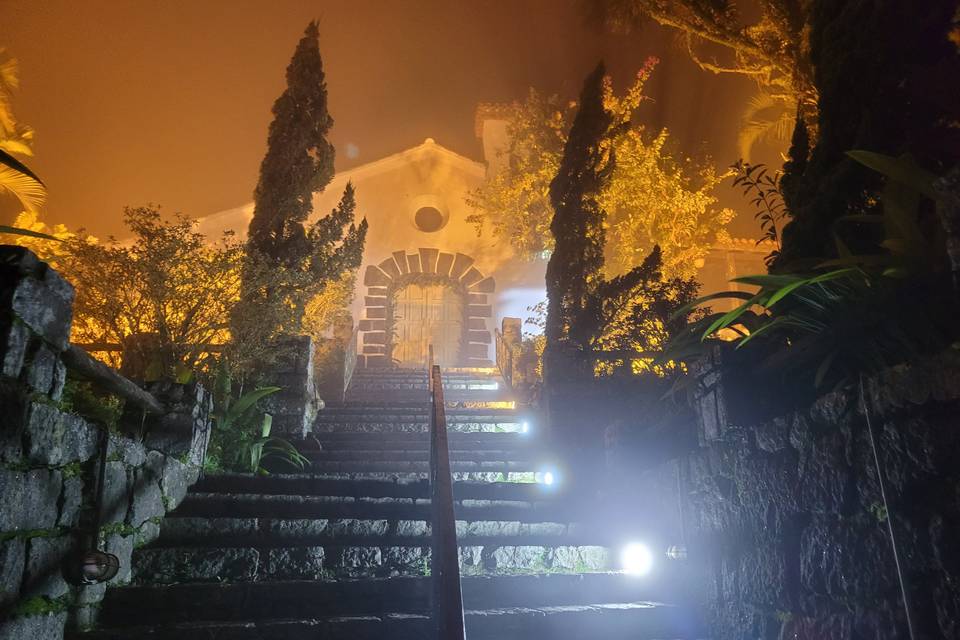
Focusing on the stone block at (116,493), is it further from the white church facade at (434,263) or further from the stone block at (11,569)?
the white church facade at (434,263)

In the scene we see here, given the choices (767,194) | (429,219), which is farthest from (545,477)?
(429,219)

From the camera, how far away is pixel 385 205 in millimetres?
15812

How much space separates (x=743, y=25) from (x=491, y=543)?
7.73 m

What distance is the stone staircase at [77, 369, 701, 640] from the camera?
318 centimetres

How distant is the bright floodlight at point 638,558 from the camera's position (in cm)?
396

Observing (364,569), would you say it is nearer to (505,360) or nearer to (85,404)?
(85,404)

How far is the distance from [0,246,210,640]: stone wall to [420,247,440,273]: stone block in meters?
12.6

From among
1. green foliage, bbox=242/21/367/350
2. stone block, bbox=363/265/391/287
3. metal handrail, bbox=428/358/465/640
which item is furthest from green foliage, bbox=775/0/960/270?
stone block, bbox=363/265/391/287

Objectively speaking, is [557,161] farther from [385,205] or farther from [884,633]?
[884,633]

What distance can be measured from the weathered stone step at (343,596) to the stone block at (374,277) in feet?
40.7

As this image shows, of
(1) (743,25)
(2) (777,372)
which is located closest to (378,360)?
(1) (743,25)

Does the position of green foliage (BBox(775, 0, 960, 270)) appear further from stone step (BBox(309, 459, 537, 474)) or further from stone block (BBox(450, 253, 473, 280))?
stone block (BBox(450, 253, 473, 280))

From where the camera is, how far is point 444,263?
1588cm

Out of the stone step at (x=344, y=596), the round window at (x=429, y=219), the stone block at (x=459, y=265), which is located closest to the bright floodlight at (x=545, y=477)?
the stone step at (x=344, y=596)
